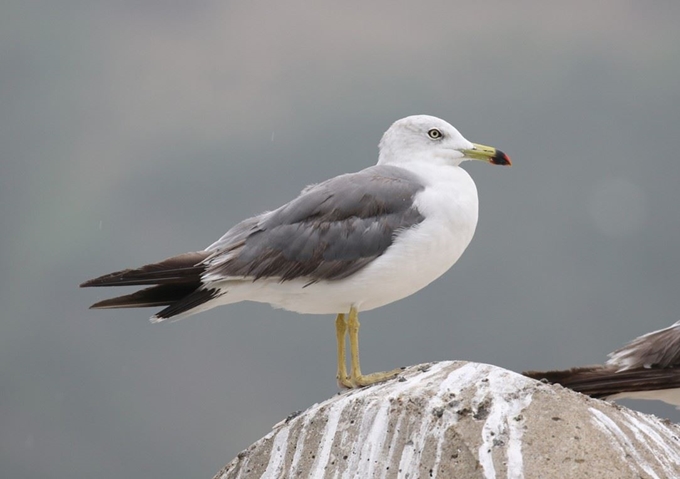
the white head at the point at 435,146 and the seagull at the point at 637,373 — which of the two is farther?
the seagull at the point at 637,373

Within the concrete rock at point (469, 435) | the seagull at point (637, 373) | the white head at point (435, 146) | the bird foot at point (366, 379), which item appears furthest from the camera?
the seagull at point (637, 373)

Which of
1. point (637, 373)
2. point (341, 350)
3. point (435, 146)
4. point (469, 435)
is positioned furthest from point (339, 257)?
point (637, 373)

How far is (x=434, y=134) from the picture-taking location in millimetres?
6062

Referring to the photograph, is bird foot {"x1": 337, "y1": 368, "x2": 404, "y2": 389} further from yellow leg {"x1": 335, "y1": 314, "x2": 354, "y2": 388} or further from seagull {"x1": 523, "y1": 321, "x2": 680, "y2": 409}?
seagull {"x1": 523, "y1": 321, "x2": 680, "y2": 409}

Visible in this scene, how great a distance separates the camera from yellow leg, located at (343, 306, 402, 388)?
218 inches

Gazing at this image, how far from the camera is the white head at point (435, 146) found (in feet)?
19.8

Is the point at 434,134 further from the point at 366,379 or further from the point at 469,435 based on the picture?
the point at 469,435

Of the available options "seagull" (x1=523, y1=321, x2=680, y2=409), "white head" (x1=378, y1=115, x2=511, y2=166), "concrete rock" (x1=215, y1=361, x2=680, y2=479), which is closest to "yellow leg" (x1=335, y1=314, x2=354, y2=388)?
"concrete rock" (x1=215, y1=361, x2=680, y2=479)

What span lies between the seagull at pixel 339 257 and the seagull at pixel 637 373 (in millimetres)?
1182

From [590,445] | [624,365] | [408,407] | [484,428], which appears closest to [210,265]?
[408,407]

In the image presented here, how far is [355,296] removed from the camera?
5.60 metres

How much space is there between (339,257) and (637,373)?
223 centimetres

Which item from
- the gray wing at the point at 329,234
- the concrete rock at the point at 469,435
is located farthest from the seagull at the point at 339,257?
the concrete rock at the point at 469,435

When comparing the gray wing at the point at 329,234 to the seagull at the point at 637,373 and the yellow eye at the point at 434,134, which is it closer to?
the yellow eye at the point at 434,134
